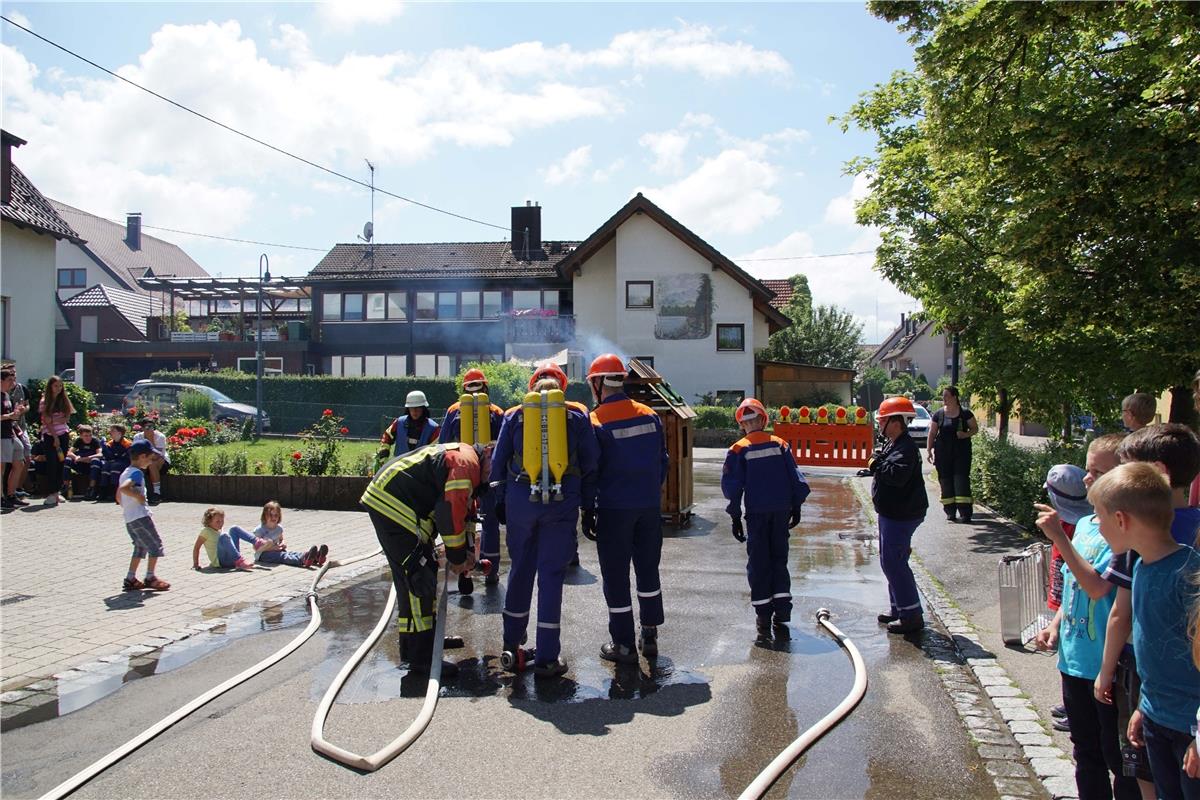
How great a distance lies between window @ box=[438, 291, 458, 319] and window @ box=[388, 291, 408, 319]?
158 cm

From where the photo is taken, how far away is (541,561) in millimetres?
6105

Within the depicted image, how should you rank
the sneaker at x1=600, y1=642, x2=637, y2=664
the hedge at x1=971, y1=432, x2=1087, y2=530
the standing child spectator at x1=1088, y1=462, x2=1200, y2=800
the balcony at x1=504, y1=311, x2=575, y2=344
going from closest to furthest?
the standing child spectator at x1=1088, y1=462, x2=1200, y2=800
the sneaker at x1=600, y1=642, x2=637, y2=664
the hedge at x1=971, y1=432, x2=1087, y2=530
the balcony at x1=504, y1=311, x2=575, y2=344

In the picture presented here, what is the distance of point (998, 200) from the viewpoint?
11.2 m

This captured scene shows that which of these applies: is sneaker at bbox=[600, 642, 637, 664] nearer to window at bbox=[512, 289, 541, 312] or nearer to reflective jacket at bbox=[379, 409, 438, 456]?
reflective jacket at bbox=[379, 409, 438, 456]

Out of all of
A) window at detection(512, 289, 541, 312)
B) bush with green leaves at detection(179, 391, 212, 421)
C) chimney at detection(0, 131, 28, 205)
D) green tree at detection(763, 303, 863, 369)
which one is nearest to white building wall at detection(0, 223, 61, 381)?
chimney at detection(0, 131, 28, 205)

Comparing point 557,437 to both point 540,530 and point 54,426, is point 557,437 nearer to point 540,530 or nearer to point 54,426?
point 540,530

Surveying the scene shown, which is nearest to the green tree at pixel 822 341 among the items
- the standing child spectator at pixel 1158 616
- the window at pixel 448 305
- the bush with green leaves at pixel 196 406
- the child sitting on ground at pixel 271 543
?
the window at pixel 448 305

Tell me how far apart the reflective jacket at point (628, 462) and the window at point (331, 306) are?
37.8 meters

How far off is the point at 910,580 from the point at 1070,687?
3.18m

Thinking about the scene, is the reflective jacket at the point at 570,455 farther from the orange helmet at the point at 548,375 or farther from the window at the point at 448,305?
the window at the point at 448,305

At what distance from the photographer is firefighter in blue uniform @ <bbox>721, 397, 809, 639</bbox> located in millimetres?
7027

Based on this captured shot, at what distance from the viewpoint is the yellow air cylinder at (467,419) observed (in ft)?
26.5

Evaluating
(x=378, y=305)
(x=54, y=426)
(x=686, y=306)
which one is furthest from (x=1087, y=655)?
(x=378, y=305)

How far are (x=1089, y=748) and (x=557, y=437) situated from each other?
336 centimetres
